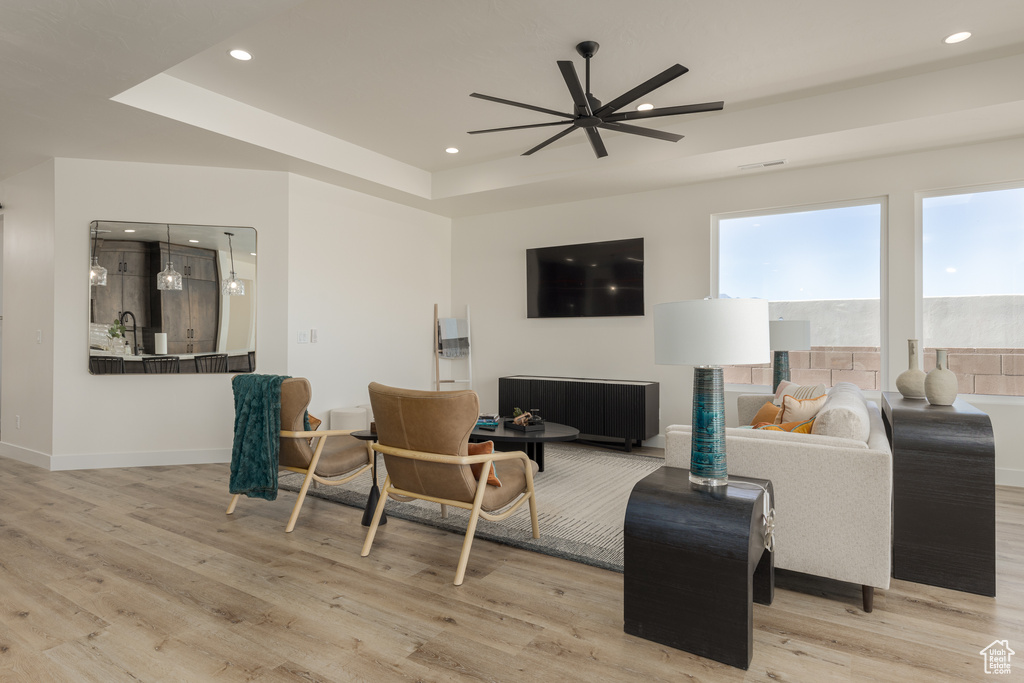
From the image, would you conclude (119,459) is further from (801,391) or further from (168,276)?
(801,391)

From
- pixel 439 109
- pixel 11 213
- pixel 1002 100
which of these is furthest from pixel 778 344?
pixel 11 213

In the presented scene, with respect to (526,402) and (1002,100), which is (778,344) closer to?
(1002,100)

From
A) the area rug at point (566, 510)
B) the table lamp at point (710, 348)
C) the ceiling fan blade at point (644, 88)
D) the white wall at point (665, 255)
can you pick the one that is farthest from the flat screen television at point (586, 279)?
the table lamp at point (710, 348)

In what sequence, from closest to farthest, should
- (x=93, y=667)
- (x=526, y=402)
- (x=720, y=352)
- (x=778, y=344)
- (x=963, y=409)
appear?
1. (x=93, y=667)
2. (x=720, y=352)
3. (x=963, y=409)
4. (x=778, y=344)
5. (x=526, y=402)

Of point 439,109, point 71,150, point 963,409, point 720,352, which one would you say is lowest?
point 963,409

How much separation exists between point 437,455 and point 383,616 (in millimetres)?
704

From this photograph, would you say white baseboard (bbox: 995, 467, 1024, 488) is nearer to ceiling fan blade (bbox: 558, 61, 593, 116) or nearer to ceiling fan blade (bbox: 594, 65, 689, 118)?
ceiling fan blade (bbox: 594, 65, 689, 118)

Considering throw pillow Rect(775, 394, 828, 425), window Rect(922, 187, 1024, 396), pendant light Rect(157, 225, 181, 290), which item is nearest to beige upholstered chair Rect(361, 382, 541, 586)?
throw pillow Rect(775, 394, 828, 425)

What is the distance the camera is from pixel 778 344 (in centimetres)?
447

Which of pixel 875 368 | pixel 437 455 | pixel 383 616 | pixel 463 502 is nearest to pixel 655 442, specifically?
pixel 875 368

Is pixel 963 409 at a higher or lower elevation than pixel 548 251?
lower

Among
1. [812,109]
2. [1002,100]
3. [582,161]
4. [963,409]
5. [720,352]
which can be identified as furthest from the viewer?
[582,161]

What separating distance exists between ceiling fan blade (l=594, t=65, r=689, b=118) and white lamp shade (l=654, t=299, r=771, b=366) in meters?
1.48

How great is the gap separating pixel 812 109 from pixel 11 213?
7190mm
